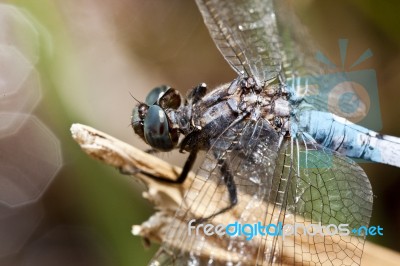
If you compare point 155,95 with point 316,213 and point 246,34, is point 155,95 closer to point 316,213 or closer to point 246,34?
point 246,34

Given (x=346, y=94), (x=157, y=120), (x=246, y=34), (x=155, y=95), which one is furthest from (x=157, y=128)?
(x=346, y=94)

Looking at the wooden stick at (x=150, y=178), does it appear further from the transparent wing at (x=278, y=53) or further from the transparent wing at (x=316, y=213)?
the transparent wing at (x=278, y=53)

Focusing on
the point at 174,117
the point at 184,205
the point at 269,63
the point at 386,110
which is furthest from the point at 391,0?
the point at 184,205

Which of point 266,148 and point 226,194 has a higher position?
point 266,148

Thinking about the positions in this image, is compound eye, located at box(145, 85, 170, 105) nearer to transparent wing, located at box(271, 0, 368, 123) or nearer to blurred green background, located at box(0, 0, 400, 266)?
blurred green background, located at box(0, 0, 400, 266)

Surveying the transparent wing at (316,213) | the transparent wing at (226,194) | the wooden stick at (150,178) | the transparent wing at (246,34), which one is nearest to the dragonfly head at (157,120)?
the wooden stick at (150,178)

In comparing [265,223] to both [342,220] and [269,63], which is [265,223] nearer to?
[342,220]
